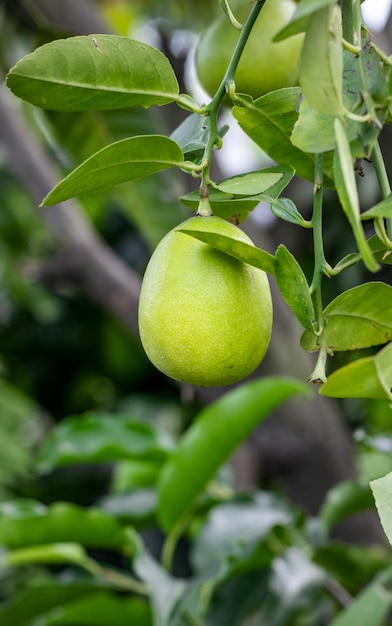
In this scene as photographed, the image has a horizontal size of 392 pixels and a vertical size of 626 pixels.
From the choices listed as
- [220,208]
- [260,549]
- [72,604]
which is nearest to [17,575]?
[72,604]

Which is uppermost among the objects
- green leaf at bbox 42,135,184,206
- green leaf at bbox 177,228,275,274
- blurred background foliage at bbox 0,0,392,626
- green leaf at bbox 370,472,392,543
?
green leaf at bbox 42,135,184,206

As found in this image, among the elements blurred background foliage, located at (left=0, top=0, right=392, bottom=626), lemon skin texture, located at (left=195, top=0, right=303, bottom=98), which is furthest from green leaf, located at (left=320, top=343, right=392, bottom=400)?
blurred background foliage, located at (left=0, top=0, right=392, bottom=626)

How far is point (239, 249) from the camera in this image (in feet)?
1.12

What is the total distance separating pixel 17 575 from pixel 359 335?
1.25 metres

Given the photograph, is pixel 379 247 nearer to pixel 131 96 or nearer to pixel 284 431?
pixel 131 96

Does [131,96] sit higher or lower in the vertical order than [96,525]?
higher

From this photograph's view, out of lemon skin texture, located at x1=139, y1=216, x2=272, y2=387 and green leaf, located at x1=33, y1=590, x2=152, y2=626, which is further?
green leaf, located at x1=33, y1=590, x2=152, y2=626

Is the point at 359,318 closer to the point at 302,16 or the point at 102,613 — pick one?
the point at 302,16

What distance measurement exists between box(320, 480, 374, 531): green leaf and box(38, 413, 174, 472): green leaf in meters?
0.19

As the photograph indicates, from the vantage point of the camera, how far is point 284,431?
1.08 meters

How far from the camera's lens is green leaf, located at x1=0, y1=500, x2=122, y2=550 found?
815 millimetres

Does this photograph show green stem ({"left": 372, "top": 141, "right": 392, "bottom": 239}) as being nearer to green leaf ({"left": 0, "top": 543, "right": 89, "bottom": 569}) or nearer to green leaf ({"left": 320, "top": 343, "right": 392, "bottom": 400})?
green leaf ({"left": 320, "top": 343, "right": 392, "bottom": 400})

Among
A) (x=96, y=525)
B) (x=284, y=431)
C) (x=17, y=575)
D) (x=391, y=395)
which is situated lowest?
(x=17, y=575)

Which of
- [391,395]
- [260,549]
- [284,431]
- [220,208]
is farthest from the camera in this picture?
[284,431]
